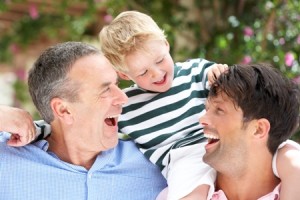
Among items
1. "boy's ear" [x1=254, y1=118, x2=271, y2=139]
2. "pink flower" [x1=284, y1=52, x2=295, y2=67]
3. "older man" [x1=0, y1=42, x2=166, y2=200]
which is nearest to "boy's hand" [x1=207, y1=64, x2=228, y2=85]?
"boy's ear" [x1=254, y1=118, x2=271, y2=139]

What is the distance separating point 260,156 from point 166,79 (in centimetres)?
50

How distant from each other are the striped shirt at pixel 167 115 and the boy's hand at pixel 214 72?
10 centimetres

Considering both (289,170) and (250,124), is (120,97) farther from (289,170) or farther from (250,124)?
(289,170)

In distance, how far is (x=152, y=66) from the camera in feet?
7.39

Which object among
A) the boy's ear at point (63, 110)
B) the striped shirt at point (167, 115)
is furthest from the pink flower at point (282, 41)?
the boy's ear at point (63, 110)

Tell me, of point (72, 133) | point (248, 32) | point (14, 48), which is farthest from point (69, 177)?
point (14, 48)

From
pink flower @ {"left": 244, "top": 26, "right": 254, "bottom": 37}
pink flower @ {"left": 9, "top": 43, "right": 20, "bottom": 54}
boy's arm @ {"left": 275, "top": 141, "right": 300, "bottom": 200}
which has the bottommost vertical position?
pink flower @ {"left": 9, "top": 43, "right": 20, "bottom": 54}

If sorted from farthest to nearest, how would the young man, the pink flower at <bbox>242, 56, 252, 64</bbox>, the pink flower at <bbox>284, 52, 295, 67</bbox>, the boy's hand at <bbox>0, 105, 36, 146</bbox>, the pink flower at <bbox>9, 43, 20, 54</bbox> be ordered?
the pink flower at <bbox>9, 43, 20, 54</bbox> < the pink flower at <bbox>242, 56, 252, 64</bbox> < the pink flower at <bbox>284, 52, 295, 67</bbox> < the boy's hand at <bbox>0, 105, 36, 146</bbox> < the young man

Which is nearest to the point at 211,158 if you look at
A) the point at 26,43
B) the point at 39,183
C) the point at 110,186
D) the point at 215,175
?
the point at 215,175

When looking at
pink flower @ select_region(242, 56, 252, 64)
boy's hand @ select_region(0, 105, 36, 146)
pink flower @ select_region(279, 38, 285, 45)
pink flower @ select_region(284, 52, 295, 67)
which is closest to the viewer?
boy's hand @ select_region(0, 105, 36, 146)

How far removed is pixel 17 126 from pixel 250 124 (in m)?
0.85

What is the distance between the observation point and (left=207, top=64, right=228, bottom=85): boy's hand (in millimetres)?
2123

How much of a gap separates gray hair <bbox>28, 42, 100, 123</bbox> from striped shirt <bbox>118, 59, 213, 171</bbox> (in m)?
0.25

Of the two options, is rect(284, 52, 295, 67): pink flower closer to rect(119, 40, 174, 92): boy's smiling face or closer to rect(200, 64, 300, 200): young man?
rect(119, 40, 174, 92): boy's smiling face
